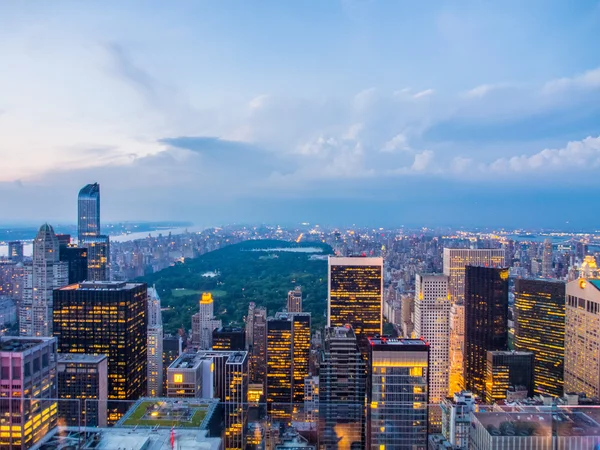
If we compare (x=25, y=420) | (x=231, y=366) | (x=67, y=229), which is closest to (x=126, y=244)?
(x=67, y=229)

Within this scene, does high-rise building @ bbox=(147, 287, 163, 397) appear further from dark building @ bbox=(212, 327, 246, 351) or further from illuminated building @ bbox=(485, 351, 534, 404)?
illuminated building @ bbox=(485, 351, 534, 404)

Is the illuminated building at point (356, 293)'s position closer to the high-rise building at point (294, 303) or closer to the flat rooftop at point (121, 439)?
the high-rise building at point (294, 303)

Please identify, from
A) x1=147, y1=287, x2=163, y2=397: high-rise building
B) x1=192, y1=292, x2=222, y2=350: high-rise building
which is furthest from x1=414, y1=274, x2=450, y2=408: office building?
x1=147, y1=287, x2=163, y2=397: high-rise building

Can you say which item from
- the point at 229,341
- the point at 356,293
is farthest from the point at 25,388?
the point at 356,293

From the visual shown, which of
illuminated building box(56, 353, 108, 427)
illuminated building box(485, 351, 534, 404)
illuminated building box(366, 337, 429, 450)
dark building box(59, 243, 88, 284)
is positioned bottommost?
illuminated building box(485, 351, 534, 404)

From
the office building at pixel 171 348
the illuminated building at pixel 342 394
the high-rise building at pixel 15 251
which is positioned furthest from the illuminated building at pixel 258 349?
the high-rise building at pixel 15 251

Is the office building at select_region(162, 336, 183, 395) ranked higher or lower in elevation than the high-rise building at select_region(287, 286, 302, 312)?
lower
